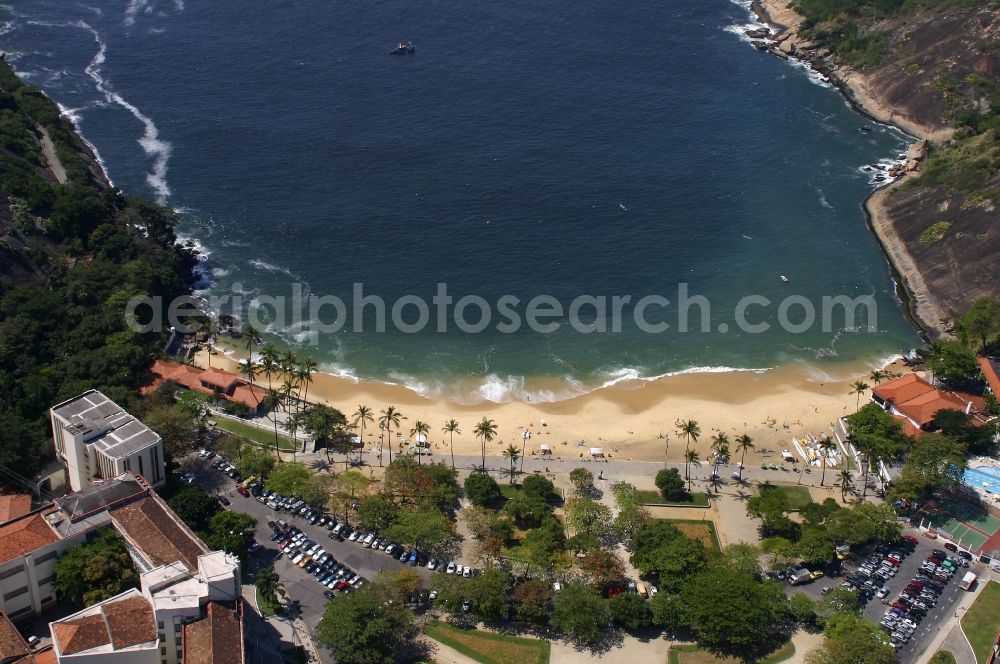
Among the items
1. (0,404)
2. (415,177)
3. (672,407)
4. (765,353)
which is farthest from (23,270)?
(765,353)

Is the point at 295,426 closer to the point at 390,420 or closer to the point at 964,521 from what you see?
the point at 390,420

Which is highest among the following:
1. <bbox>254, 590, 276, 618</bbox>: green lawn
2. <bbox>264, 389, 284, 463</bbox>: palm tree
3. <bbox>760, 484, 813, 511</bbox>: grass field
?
<bbox>264, 389, 284, 463</bbox>: palm tree

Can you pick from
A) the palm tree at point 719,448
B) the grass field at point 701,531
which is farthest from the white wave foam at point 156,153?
the grass field at point 701,531

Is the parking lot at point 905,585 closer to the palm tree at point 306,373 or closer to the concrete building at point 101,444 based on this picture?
the palm tree at point 306,373

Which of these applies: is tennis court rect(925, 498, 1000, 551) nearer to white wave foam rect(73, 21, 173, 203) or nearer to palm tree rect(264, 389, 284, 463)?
palm tree rect(264, 389, 284, 463)

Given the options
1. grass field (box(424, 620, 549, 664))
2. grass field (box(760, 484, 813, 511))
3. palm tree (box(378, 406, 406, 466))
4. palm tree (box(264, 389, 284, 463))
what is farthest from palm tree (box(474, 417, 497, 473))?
grass field (box(760, 484, 813, 511))

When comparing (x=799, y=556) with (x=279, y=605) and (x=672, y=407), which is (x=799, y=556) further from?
(x=279, y=605)
